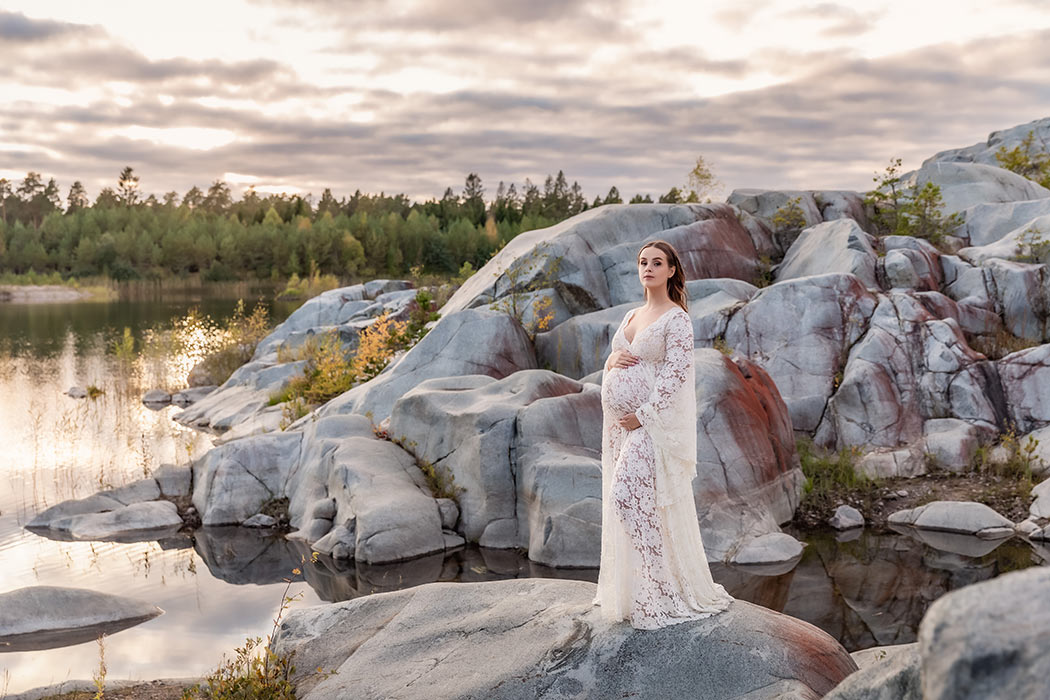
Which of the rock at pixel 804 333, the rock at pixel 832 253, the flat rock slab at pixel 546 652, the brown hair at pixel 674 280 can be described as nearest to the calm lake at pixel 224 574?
the flat rock slab at pixel 546 652

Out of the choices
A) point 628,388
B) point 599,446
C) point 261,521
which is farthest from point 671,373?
point 261,521

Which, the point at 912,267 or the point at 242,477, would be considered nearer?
the point at 242,477

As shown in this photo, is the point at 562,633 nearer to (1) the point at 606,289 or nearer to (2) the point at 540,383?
(2) the point at 540,383

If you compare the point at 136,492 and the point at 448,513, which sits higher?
the point at 448,513

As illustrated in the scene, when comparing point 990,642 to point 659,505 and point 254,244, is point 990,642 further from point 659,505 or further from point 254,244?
point 254,244

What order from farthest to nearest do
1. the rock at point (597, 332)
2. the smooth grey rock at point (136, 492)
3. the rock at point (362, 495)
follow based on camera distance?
1. the rock at point (597, 332)
2. the smooth grey rock at point (136, 492)
3. the rock at point (362, 495)

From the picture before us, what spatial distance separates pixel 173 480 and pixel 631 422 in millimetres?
9809

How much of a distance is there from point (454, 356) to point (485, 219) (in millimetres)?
59185

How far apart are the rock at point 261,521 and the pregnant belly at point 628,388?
7757 millimetres

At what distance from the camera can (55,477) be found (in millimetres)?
14195

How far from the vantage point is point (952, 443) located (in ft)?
43.1

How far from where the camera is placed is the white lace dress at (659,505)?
217 inches

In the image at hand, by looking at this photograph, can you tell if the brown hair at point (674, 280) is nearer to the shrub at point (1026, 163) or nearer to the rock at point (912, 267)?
the rock at point (912, 267)

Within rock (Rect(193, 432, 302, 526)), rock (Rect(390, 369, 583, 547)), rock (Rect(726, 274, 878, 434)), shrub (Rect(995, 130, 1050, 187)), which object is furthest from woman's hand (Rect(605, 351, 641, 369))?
shrub (Rect(995, 130, 1050, 187))
